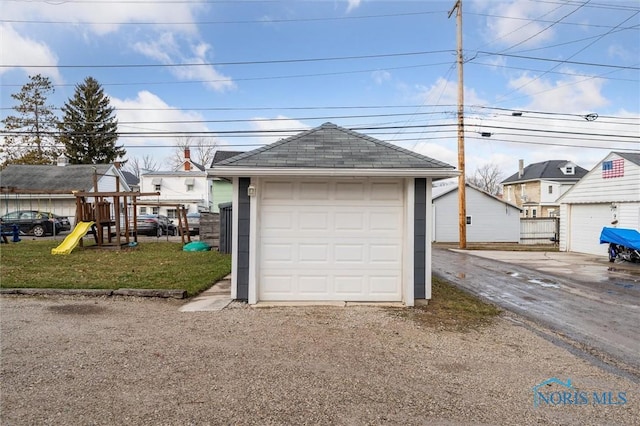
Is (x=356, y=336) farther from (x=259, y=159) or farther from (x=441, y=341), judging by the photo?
(x=259, y=159)

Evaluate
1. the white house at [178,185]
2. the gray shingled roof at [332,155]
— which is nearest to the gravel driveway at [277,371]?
the gray shingled roof at [332,155]

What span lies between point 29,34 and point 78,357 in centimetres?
1583

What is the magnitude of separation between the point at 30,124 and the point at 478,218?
3965 centimetres

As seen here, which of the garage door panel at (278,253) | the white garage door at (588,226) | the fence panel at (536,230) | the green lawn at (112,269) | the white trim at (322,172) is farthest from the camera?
the fence panel at (536,230)

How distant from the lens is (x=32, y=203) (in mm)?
25578

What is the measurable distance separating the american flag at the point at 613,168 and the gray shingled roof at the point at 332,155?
13.2m

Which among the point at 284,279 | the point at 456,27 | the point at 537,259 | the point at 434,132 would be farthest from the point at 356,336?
the point at 456,27

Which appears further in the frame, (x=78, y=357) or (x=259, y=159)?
(x=259, y=159)

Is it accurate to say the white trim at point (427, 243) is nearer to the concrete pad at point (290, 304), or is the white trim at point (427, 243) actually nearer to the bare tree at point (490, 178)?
the concrete pad at point (290, 304)

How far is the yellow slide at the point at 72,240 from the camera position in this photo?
12516 mm

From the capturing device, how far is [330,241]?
675 centimetres

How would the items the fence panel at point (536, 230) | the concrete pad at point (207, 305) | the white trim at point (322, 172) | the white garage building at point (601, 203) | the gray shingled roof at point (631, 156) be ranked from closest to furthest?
1. the concrete pad at point (207, 305)
2. the white trim at point (322, 172)
3. the gray shingled roof at point (631, 156)
4. the white garage building at point (601, 203)
5. the fence panel at point (536, 230)

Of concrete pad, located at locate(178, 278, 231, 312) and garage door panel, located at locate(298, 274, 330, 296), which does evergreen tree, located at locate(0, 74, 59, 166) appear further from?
garage door panel, located at locate(298, 274, 330, 296)

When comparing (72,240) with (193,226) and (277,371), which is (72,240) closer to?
(193,226)
